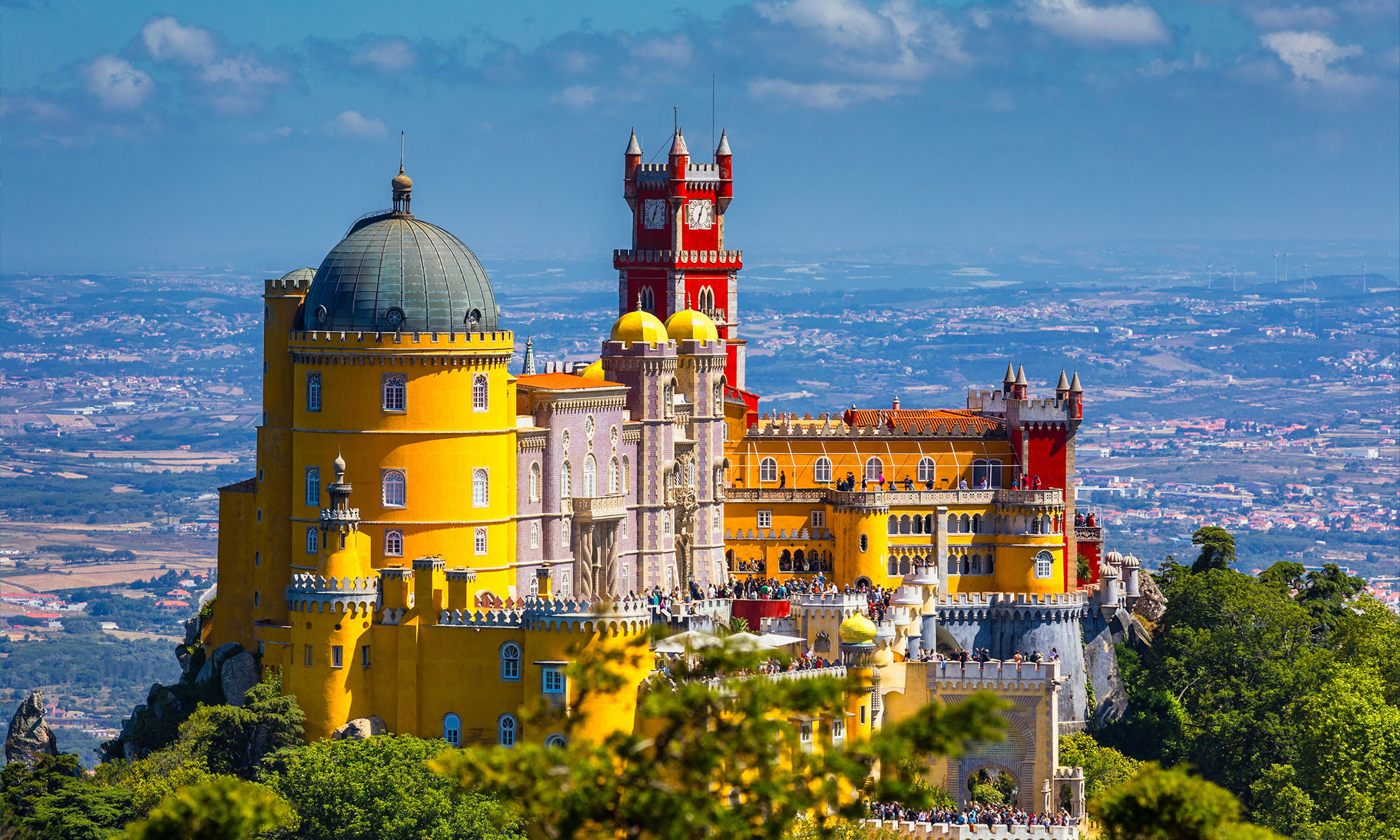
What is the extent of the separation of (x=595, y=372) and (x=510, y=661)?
21.8m

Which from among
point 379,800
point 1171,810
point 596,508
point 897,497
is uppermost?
point 897,497

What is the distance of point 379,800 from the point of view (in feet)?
323

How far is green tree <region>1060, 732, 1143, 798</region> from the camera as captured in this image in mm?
114938

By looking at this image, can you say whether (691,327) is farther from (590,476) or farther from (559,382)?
(590,476)

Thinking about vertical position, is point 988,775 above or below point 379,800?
below

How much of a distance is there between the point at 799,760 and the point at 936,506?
76596mm

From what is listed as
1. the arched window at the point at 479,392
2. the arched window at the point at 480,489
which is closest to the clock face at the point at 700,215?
the arched window at the point at 479,392

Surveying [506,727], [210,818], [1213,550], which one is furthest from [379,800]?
[1213,550]

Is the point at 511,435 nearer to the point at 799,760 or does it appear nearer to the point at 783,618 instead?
the point at 783,618

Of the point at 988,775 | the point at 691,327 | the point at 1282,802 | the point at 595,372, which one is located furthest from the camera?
the point at 691,327

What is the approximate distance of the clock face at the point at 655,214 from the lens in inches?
5753

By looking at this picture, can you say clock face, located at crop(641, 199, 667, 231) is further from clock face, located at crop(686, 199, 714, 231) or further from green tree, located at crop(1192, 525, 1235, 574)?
green tree, located at crop(1192, 525, 1235, 574)

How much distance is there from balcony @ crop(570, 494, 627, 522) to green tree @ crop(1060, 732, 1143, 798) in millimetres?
22103

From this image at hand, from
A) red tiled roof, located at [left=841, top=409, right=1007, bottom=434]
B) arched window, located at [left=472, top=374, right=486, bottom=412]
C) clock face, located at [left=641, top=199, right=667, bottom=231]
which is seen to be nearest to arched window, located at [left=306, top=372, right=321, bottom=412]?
arched window, located at [left=472, top=374, right=486, bottom=412]
